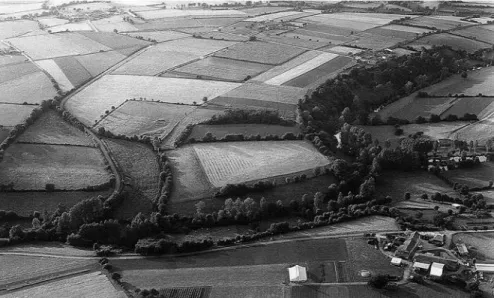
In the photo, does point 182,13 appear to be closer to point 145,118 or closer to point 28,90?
point 28,90

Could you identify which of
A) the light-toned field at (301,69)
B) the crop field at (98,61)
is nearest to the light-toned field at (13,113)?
the crop field at (98,61)

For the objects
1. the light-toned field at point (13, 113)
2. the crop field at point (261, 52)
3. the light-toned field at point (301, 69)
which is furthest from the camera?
the crop field at point (261, 52)

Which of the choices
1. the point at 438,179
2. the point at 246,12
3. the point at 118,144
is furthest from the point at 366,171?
the point at 246,12

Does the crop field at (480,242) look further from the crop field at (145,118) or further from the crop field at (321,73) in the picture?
the crop field at (321,73)

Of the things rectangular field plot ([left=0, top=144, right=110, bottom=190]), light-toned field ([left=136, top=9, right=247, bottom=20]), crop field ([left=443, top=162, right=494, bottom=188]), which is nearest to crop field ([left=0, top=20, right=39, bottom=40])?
light-toned field ([left=136, top=9, right=247, bottom=20])

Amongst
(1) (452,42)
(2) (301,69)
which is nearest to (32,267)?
(2) (301,69)

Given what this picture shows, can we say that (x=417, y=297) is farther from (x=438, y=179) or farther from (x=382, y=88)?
(x=382, y=88)

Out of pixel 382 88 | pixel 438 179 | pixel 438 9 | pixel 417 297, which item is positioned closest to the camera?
pixel 417 297
